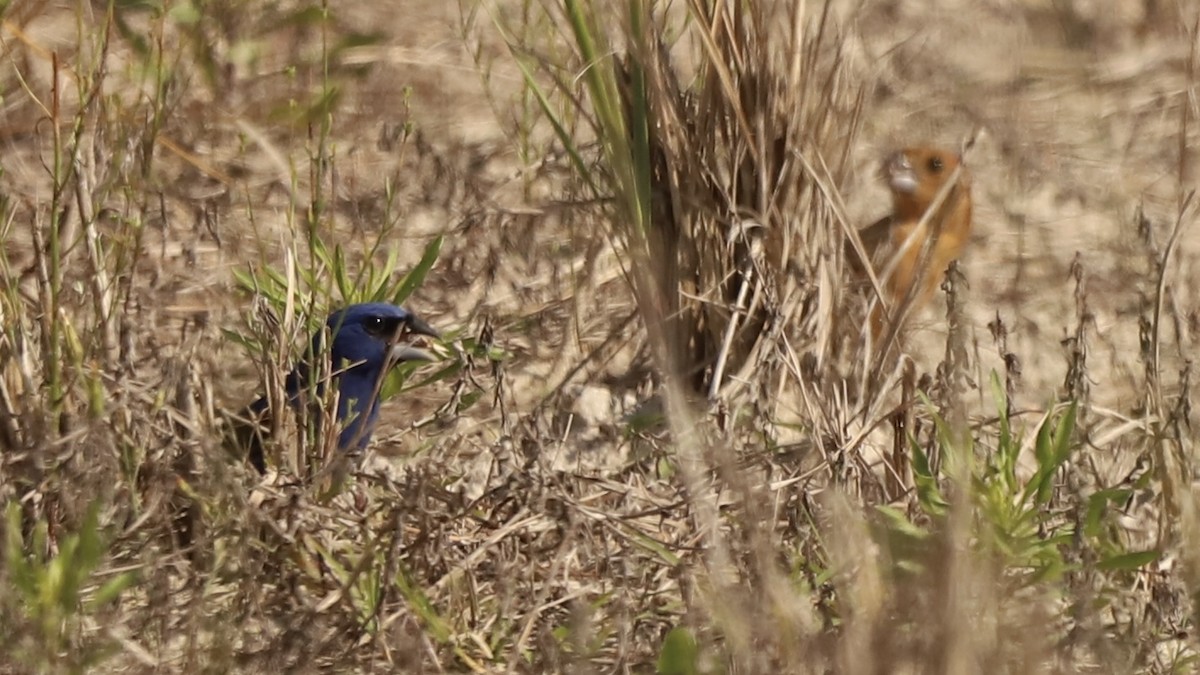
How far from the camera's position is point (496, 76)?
6.29m

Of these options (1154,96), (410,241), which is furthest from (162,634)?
(1154,96)

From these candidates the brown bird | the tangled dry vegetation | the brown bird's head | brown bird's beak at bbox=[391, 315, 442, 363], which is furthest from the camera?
the brown bird's head

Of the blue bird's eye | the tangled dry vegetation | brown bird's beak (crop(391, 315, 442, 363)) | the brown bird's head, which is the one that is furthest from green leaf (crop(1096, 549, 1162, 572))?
the brown bird's head

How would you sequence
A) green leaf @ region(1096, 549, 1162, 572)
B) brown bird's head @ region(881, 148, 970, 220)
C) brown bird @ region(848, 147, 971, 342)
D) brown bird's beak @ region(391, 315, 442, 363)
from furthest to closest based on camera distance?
1. brown bird's head @ region(881, 148, 970, 220)
2. brown bird @ region(848, 147, 971, 342)
3. brown bird's beak @ region(391, 315, 442, 363)
4. green leaf @ region(1096, 549, 1162, 572)

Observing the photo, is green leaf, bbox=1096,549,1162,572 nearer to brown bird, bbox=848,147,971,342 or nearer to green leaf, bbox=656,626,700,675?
green leaf, bbox=656,626,700,675

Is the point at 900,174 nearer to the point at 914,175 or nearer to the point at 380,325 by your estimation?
the point at 914,175

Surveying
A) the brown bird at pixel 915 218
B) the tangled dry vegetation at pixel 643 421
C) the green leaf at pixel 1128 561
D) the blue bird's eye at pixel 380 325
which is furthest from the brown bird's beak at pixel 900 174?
the green leaf at pixel 1128 561

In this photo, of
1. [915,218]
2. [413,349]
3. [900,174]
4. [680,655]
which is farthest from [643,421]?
[900,174]

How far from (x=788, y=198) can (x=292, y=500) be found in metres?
1.39

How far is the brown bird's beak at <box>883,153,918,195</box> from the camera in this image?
5.36m

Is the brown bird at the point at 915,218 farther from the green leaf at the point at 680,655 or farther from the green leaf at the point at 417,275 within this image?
the green leaf at the point at 680,655

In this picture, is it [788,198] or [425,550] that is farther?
[788,198]

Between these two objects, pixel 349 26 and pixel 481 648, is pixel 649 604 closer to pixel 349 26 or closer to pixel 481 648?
pixel 481 648

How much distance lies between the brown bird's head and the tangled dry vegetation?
0.62 feet
